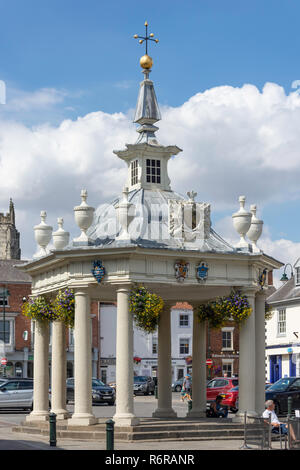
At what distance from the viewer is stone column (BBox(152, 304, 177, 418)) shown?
2397cm

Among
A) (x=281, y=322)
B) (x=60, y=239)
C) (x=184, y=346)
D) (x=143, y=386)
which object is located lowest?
(x=143, y=386)

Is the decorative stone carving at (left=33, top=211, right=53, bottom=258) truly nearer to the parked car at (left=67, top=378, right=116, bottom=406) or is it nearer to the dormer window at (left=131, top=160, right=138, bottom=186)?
the dormer window at (left=131, top=160, right=138, bottom=186)

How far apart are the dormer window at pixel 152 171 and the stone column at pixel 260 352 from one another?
14.0 ft

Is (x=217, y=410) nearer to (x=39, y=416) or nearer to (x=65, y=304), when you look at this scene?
(x=39, y=416)

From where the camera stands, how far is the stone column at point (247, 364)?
20781 millimetres

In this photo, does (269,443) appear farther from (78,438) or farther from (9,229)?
(9,229)

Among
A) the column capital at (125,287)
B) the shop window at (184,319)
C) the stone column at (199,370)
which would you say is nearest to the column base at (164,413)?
the stone column at (199,370)

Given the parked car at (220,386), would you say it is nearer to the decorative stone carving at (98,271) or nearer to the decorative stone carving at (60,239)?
the decorative stone carving at (60,239)

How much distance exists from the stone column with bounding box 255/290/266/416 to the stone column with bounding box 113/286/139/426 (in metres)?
3.46

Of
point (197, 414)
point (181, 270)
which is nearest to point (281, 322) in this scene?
point (197, 414)

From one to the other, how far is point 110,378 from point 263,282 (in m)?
50.8

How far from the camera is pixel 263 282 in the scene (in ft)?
71.5

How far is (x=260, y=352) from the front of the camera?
21578 mm

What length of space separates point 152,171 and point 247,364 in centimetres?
594
